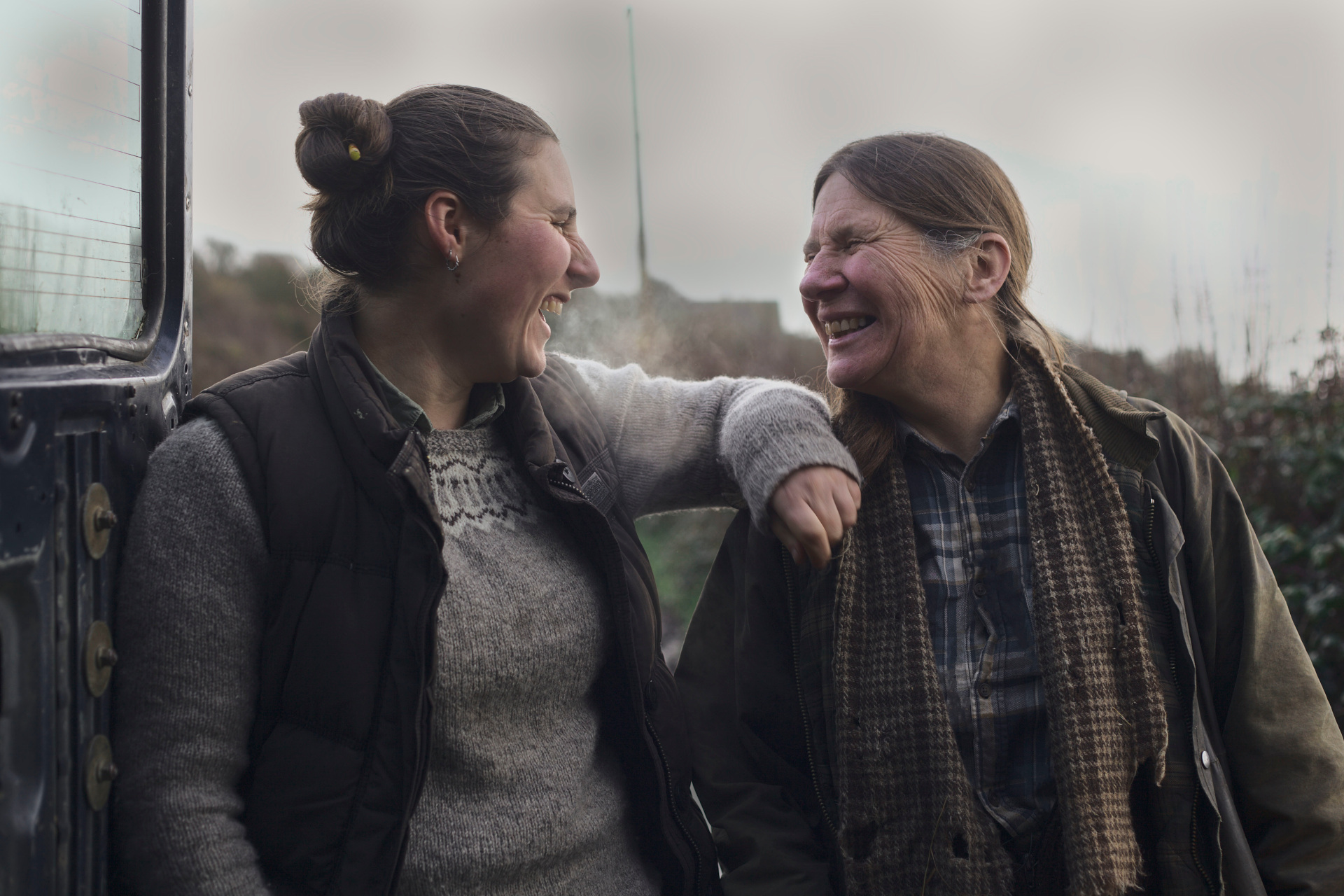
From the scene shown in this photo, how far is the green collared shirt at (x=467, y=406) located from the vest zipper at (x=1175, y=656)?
122 cm

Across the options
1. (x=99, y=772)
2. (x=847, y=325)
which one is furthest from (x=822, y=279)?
(x=99, y=772)

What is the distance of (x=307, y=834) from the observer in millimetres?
1465

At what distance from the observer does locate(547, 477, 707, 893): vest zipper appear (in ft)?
5.74

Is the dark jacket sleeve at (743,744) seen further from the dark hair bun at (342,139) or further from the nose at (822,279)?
the dark hair bun at (342,139)

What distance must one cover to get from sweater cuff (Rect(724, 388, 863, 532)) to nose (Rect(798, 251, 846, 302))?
0.82ft

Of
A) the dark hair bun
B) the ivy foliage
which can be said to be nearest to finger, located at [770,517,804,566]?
the dark hair bun

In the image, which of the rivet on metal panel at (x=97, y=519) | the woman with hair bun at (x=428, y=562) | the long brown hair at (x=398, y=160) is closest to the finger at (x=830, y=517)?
the woman with hair bun at (x=428, y=562)

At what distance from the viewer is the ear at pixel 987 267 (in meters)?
2.02

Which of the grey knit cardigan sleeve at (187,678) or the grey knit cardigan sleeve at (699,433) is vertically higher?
the grey knit cardigan sleeve at (699,433)

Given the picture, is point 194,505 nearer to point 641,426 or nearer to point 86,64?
point 86,64

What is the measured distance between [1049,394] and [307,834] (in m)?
1.54

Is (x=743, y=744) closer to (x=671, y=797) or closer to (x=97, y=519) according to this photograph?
(x=671, y=797)

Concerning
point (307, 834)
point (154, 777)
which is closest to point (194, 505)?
point (154, 777)

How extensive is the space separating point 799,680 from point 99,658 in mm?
1209
